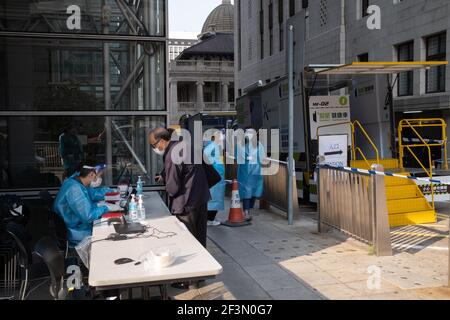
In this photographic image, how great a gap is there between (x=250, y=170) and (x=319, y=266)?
3.69 meters

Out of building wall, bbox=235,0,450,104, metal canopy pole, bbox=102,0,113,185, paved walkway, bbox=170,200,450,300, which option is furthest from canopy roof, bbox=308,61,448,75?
building wall, bbox=235,0,450,104

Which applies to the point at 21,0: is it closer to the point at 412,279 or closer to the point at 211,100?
the point at 412,279

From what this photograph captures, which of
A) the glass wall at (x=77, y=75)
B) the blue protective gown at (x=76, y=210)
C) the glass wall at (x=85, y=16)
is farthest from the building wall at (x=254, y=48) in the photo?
the blue protective gown at (x=76, y=210)

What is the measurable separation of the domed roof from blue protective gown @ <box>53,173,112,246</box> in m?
72.7

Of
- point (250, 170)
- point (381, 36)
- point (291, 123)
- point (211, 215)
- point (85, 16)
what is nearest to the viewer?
point (85, 16)

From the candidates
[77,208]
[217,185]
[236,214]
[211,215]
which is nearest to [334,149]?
[236,214]

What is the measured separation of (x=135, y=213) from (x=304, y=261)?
259 centimetres

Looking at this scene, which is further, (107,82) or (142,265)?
(107,82)

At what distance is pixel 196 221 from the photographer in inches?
228

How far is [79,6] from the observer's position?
24.7ft

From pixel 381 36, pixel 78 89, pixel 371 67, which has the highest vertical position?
pixel 381 36

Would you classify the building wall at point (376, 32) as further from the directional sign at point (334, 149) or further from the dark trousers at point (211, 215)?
the dark trousers at point (211, 215)

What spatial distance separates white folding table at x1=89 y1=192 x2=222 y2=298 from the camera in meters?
3.12

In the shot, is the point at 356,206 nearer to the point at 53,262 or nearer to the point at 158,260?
the point at 158,260
